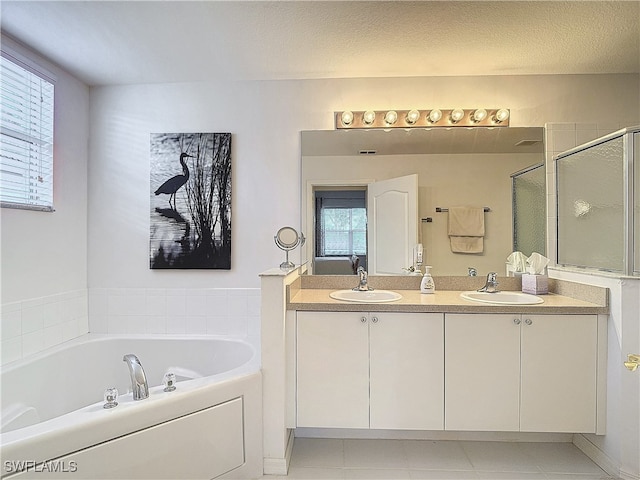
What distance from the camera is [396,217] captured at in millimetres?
2451

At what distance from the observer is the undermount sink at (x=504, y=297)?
209cm

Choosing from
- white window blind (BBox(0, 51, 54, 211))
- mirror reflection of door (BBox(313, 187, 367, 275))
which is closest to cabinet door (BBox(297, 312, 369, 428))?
mirror reflection of door (BBox(313, 187, 367, 275))

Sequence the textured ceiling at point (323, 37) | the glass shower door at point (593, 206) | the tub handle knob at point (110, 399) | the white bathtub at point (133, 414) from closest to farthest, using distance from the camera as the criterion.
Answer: the white bathtub at point (133, 414) < the tub handle knob at point (110, 399) < the textured ceiling at point (323, 37) < the glass shower door at point (593, 206)

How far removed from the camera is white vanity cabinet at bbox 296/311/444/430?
193cm

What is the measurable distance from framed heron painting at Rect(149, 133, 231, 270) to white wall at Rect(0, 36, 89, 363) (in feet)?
1.63

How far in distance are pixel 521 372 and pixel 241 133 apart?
2.28 metres

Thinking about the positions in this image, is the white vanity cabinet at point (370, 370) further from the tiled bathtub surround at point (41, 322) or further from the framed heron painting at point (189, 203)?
the tiled bathtub surround at point (41, 322)

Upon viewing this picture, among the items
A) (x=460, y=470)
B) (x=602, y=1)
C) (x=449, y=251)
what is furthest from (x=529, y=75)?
(x=460, y=470)

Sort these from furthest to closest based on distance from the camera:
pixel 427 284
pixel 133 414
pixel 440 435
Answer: pixel 427 284, pixel 440 435, pixel 133 414

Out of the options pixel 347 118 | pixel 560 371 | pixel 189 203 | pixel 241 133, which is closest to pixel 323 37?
pixel 347 118

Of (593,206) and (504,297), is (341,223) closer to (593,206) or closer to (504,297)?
(504,297)

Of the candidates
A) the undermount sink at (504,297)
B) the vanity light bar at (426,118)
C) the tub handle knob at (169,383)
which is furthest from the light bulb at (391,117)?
the tub handle knob at (169,383)

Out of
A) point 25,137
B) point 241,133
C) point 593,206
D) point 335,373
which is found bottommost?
point 335,373

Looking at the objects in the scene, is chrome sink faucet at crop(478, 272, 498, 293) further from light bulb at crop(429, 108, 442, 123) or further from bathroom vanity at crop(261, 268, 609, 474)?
light bulb at crop(429, 108, 442, 123)
